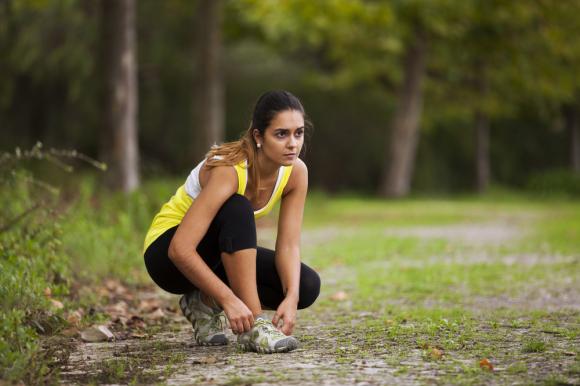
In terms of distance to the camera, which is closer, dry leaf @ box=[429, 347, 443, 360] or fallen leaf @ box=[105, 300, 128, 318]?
dry leaf @ box=[429, 347, 443, 360]

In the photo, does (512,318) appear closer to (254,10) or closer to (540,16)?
(254,10)

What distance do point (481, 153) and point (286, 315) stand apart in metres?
25.2

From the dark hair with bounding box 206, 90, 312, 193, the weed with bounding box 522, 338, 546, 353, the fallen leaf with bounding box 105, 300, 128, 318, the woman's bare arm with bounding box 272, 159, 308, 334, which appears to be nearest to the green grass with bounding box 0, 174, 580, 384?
the weed with bounding box 522, 338, 546, 353

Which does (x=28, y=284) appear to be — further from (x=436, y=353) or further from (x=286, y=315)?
(x=436, y=353)

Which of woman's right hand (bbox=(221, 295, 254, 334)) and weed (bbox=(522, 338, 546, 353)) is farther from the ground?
woman's right hand (bbox=(221, 295, 254, 334))

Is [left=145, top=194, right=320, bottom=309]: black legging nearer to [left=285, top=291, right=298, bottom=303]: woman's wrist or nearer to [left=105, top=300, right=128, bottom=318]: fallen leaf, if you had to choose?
[left=285, top=291, right=298, bottom=303]: woman's wrist

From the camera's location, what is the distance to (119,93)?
1354 cm

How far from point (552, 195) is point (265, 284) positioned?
24.1 meters

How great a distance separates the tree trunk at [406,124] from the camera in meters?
25.9

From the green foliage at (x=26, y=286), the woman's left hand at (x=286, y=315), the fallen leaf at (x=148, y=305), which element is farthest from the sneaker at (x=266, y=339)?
the fallen leaf at (x=148, y=305)

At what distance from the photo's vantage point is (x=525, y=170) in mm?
32844

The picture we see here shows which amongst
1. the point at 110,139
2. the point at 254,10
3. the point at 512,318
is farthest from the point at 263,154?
the point at 254,10

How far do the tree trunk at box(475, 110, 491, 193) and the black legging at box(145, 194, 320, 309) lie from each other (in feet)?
79.9

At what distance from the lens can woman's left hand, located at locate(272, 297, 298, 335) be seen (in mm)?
4973
